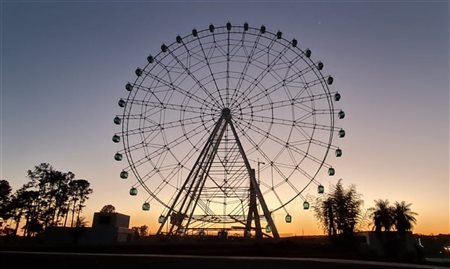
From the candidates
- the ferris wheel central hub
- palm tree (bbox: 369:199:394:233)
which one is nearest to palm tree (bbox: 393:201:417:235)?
palm tree (bbox: 369:199:394:233)

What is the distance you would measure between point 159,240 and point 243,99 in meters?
13.1

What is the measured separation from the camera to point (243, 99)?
32500 millimetres

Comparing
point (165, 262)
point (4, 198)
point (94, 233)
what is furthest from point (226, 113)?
point (4, 198)

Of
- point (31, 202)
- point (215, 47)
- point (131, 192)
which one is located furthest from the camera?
point (31, 202)

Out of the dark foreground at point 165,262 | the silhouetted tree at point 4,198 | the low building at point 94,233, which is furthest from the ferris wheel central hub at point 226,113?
the silhouetted tree at point 4,198

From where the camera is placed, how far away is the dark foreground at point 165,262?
12656 mm

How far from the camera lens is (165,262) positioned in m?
13.4

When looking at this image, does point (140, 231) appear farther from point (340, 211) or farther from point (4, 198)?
point (340, 211)

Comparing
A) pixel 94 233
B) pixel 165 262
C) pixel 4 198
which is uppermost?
pixel 4 198

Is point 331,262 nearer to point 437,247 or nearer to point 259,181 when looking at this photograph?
point 259,181

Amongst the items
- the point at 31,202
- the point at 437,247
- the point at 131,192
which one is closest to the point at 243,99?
the point at 131,192

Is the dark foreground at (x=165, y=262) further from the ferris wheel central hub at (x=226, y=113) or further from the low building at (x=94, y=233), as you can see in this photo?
the low building at (x=94, y=233)

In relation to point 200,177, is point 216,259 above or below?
below

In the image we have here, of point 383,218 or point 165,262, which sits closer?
point 165,262
